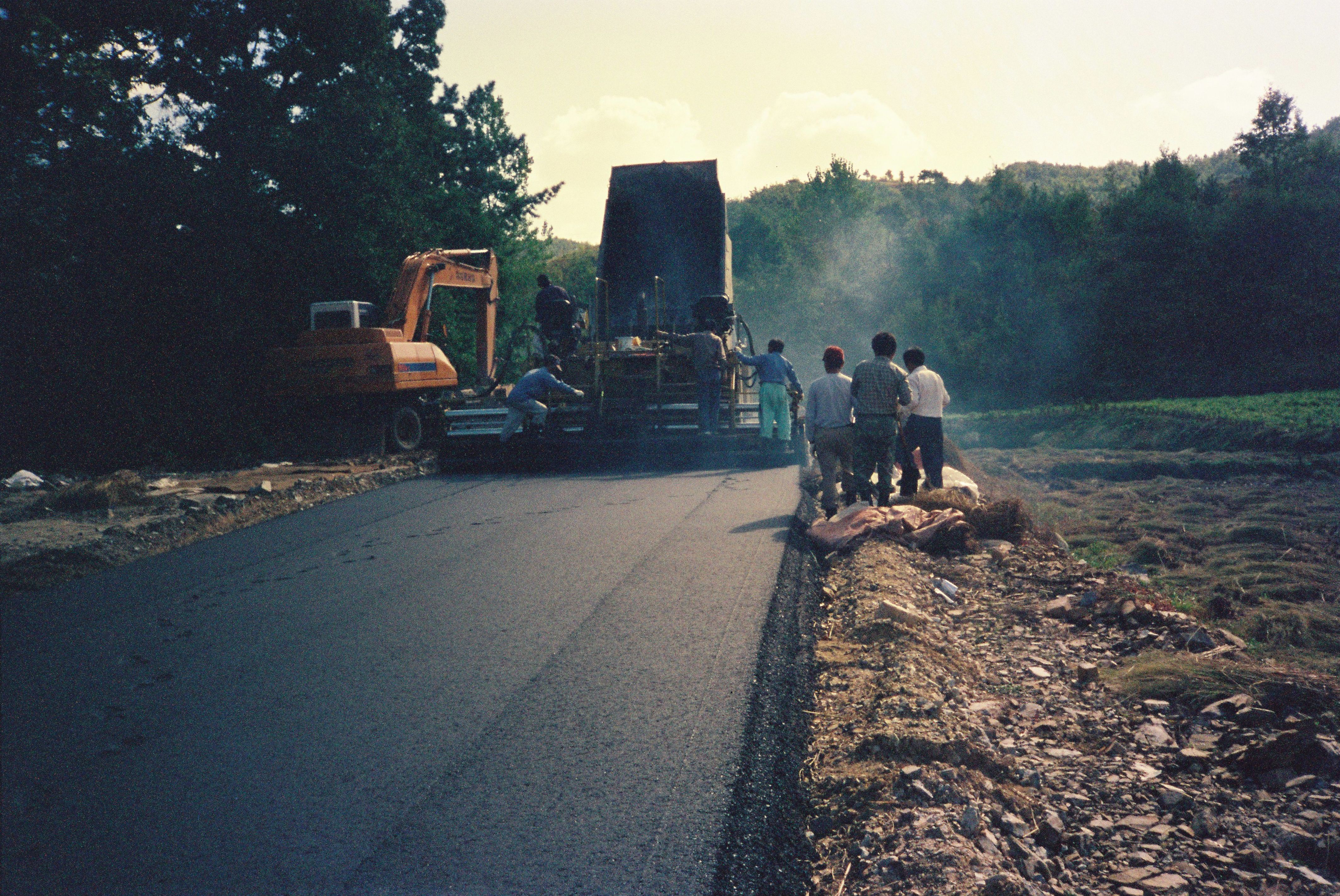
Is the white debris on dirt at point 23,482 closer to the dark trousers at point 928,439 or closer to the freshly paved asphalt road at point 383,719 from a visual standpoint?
the freshly paved asphalt road at point 383,719

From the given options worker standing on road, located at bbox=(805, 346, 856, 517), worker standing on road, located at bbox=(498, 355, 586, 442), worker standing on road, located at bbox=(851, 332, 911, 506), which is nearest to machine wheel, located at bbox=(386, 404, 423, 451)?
worker standing on road, located at bbox=(498, 355, 586, 442)

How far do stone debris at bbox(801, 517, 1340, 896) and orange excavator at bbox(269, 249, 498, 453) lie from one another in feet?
32.6

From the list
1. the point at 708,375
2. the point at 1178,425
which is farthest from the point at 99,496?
the point at 1178,425

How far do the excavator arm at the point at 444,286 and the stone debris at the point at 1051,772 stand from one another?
11025mm

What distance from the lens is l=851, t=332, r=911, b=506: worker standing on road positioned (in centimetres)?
888

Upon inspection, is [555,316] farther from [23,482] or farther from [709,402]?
[23,482]

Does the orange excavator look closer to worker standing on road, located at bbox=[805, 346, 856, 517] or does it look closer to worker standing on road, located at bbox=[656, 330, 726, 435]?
worker standing on road, located at bbox=[656, 330, 726, 435]

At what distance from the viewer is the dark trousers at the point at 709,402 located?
44.9ft

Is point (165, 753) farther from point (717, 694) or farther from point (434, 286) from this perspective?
point (434, 286)

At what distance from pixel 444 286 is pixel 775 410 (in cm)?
683

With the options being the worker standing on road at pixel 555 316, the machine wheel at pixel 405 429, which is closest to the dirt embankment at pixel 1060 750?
the worker standing on road at pixel 555 316

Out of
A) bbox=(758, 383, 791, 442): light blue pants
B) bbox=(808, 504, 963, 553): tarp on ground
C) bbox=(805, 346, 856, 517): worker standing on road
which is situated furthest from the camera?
bbox=(758, 383, 791, 442): light blue pants

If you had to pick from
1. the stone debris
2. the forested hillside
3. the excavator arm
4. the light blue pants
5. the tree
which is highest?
the tree

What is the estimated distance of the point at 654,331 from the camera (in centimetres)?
1566
